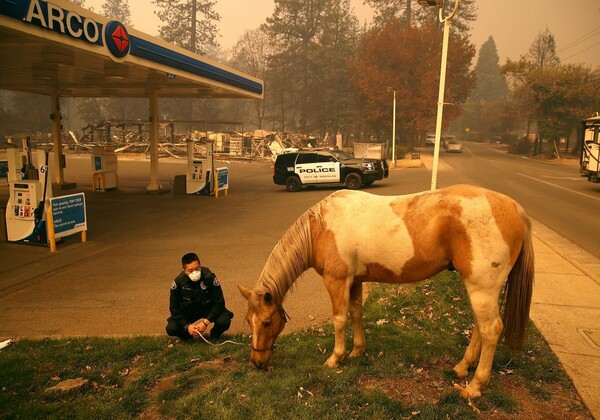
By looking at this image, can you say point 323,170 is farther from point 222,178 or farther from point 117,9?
point 117,9

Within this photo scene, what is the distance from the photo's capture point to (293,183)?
22406 millimetres

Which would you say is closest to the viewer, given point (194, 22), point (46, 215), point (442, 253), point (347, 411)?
point (347, 411)

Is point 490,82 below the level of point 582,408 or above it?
above

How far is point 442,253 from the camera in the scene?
455 cm

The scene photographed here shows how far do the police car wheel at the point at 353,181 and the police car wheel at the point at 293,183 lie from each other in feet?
8.08

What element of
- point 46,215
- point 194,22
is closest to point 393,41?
point 194,22

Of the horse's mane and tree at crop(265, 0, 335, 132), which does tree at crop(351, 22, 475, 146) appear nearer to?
tree at crop(265, 0, 335, 132)

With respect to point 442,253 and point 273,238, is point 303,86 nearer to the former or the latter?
point 273,238

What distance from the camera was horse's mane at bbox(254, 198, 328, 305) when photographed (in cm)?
479

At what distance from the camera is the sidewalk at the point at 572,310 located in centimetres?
491

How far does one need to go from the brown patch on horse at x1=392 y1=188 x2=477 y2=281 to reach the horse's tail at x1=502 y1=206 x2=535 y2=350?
667 mm

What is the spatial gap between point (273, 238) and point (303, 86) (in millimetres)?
61309

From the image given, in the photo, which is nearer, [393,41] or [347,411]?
[347,411]

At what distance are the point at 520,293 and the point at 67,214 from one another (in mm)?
11232
